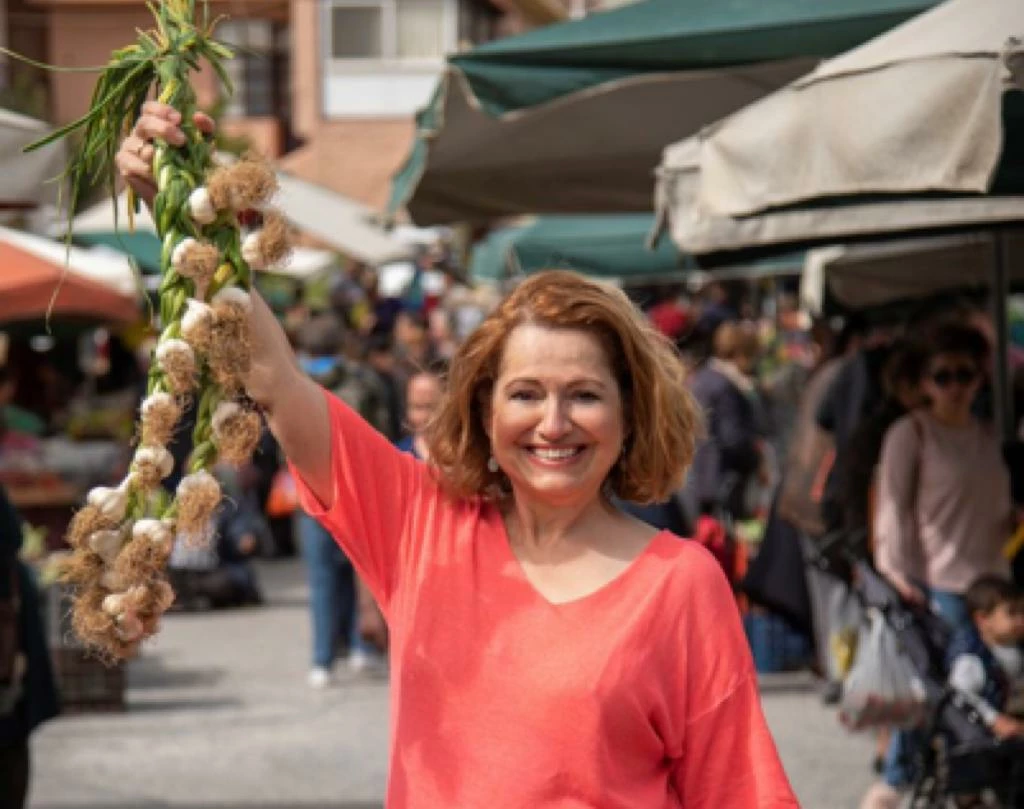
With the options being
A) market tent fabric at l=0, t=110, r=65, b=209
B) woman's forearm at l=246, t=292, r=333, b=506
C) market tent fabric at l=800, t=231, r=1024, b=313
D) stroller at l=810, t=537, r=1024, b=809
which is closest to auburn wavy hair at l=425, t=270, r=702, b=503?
woman's forearm at l=246, t=292, r=333, b=506

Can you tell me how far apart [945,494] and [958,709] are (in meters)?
1.25

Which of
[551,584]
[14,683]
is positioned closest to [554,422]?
[551,584]

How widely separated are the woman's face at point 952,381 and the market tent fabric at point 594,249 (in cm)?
752

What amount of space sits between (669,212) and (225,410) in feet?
9.55

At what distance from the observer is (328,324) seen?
1288 cm

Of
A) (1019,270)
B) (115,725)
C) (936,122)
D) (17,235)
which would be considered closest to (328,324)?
(17,235)

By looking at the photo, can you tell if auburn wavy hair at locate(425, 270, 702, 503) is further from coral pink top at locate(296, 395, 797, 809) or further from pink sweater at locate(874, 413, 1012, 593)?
pink sweater at locate(874, 413, 1012, 593)

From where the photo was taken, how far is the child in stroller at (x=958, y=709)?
23.8 ft

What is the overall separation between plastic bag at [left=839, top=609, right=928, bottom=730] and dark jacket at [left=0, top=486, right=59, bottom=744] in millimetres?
2662

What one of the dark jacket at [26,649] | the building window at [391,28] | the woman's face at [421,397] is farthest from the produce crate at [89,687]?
the building window at [391,28]

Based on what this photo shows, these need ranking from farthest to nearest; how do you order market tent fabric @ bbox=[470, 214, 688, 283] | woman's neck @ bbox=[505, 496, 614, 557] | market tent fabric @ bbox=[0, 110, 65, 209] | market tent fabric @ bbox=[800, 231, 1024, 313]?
1. market tent fabric @ bbox=[470, 214, 688, 283]
2. market tent fabric @ bbox=[800, 231, 1024, 313]
3. market tent fabric @ bbox=[0, 110, 65, 209]
4. woman's neck @ bbox=[505, 496, 614, 557]

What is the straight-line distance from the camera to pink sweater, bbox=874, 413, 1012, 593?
Answer: 336 inches

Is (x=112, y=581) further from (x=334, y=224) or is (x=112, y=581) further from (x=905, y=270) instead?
(x=334, y=224)

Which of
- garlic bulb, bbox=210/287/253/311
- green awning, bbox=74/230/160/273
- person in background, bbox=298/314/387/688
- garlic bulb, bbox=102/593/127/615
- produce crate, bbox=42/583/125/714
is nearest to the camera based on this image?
garlic bulb, bbox=102/593/127/615
